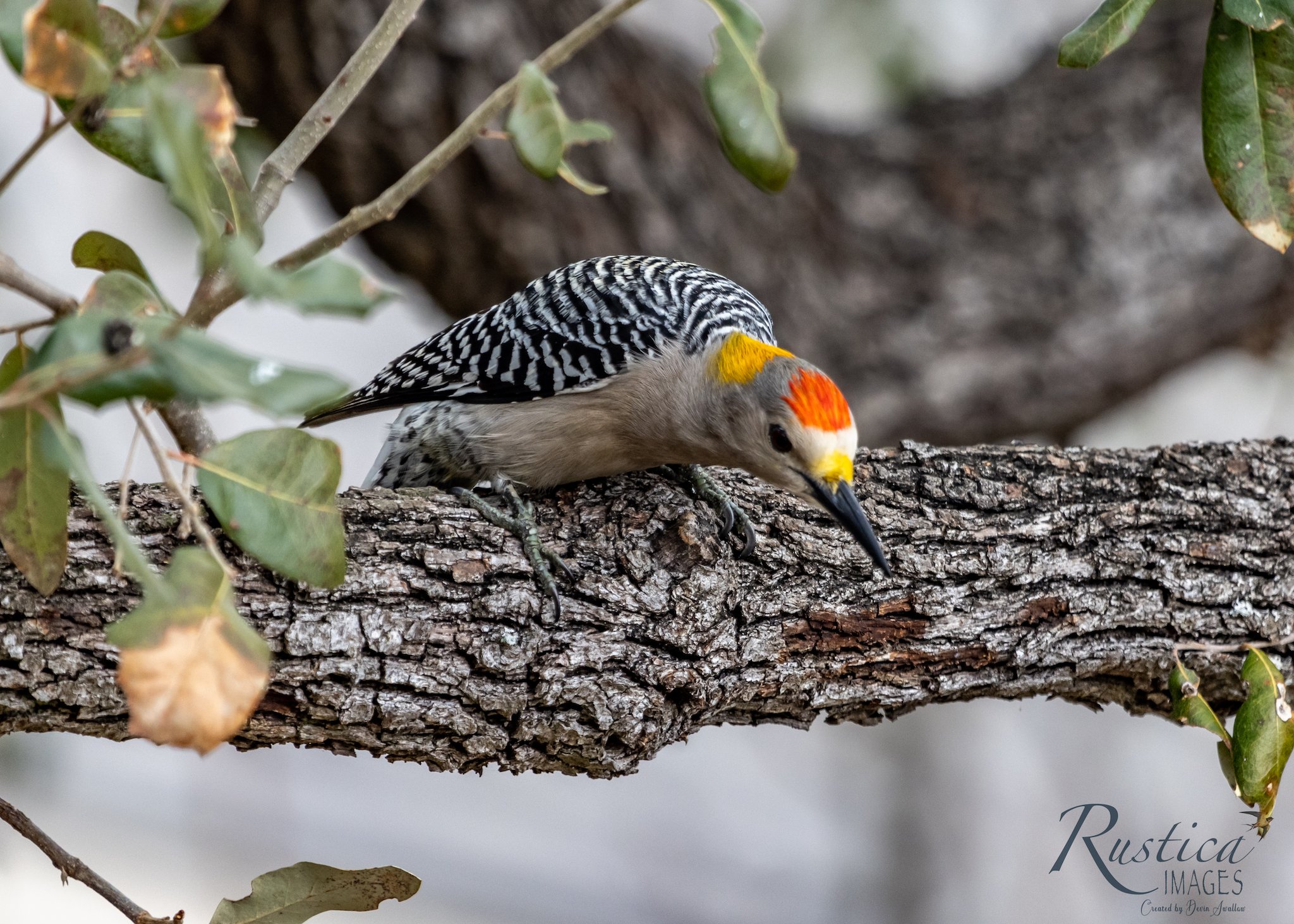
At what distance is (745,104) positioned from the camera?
6.64 ft

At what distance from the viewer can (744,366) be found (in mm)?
3113

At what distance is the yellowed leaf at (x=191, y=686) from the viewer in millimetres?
1359

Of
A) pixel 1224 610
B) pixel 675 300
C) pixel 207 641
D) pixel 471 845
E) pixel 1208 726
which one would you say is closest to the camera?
pixel 207 641

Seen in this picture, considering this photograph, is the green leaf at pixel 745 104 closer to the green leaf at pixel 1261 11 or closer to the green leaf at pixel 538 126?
the green leaf at pixel 538 126

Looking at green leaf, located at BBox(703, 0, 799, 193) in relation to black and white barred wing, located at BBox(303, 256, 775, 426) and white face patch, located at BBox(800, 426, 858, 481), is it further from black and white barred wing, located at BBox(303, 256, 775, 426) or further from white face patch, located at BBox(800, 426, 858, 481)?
black and white barred wing, located at BBox(303, 256, 775, 426)

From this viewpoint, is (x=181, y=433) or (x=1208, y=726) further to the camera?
(x=181, y=433)

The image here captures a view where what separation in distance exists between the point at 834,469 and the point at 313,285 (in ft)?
5.55

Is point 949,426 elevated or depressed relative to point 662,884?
elevated

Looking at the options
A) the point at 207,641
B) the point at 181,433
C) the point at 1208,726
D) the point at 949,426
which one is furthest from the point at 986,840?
the point at 207,641

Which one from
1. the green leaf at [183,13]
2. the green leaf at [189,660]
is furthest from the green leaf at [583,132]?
the green leaf at [189,660]

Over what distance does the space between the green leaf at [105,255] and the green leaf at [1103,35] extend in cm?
170

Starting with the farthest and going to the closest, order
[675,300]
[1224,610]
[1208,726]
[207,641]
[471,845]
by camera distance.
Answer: [471,845], [675,300], [1224,610], [1208,726], [207,641]

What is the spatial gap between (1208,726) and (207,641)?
2030mm

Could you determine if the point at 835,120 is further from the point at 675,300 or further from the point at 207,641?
the point at 207,641
